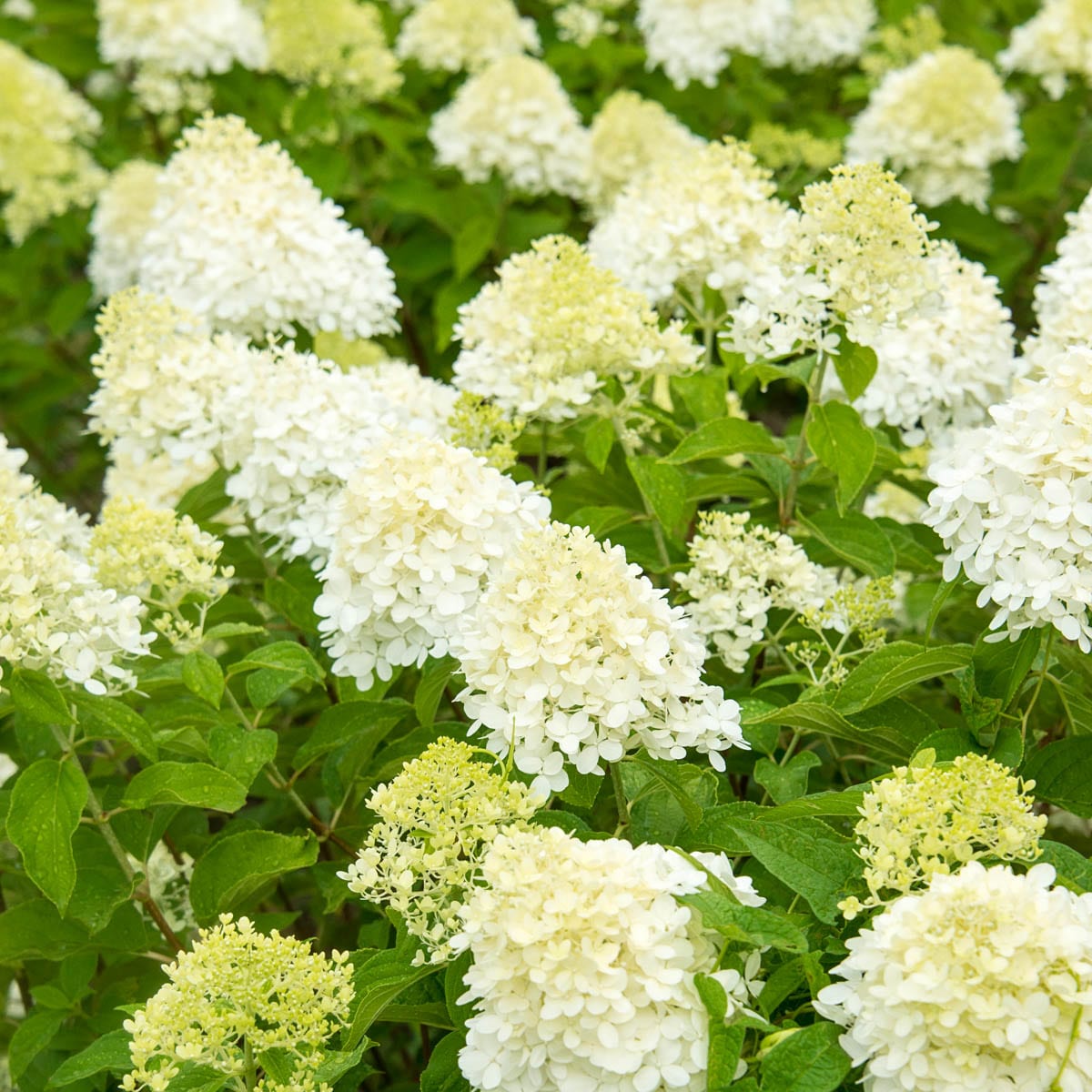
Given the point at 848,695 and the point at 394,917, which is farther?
the point at 848,695

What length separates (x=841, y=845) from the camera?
2.14 m

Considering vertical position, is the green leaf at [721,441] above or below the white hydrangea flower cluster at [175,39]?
above

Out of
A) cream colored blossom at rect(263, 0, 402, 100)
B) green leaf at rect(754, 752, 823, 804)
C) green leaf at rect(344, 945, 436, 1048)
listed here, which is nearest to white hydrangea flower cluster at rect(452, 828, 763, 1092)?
green leaf at rect(344, 945, 436, 1048)

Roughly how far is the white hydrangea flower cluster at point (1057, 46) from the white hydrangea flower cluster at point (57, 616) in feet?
12.4

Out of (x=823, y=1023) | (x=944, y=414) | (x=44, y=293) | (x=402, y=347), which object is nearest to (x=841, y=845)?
(x=823, y=1023)

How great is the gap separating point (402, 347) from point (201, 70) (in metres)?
1.20

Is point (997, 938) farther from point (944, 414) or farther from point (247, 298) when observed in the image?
point (247, 298)

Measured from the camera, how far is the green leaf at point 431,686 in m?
2.56

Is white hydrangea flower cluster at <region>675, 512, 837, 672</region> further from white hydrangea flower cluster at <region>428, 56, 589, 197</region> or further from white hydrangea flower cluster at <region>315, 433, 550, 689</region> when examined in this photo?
white hydrangea flower cluster at <region>428, 56, 589, 197</region>

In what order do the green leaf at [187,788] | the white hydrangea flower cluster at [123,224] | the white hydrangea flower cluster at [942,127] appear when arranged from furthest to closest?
the white hydrangea flower cluster at [123,224] < the white hydrangea flower cluster at [942,127] < the green leaf at [187,788]

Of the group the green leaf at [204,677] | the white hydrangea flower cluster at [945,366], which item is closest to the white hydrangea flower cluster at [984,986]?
the green leaf at [204,677]

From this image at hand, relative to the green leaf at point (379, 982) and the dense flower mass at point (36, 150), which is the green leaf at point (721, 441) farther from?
the dense flower mass at point (36, 150)

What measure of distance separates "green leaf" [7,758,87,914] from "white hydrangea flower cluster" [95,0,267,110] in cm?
336

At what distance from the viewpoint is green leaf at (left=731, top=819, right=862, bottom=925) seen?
6.78 feet
